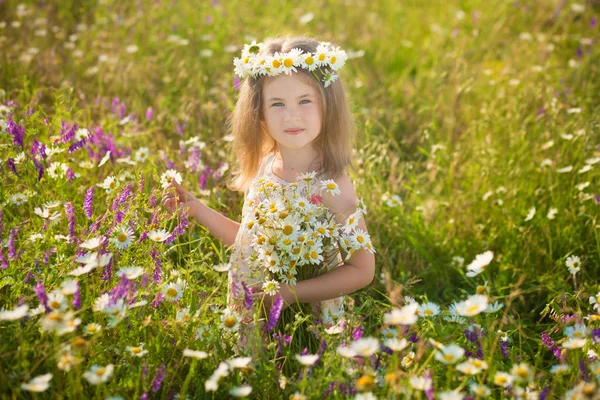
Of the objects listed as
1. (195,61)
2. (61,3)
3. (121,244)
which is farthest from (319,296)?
(61,3)

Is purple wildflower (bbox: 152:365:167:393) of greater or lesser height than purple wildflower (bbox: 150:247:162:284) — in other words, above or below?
below

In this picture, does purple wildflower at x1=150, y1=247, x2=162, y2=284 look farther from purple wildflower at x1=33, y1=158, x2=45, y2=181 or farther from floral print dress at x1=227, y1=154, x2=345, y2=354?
purple wildflower at x1=33, y1=158, x2=45, y2=181

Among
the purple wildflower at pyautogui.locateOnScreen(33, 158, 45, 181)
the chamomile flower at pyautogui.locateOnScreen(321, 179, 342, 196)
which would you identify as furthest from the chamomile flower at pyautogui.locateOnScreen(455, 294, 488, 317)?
the purple wildflower at pyautogui.locateOnScreen(33, 158, 45, 181)

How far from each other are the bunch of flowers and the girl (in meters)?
0.06

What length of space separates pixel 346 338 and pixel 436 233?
1.50 m

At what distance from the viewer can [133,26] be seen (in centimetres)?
491

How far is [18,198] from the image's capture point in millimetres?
2408

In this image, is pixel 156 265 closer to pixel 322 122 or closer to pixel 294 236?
pixel 294 236

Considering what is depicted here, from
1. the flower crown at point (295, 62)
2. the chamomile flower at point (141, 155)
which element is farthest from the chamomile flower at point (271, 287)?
the chamomile flower at point (141, 155)

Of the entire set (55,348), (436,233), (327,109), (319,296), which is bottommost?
(436,233)

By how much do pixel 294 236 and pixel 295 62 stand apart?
2.20 feet

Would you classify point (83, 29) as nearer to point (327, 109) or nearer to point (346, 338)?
point (327, 109)

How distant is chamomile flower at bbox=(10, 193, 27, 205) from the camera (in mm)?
2371

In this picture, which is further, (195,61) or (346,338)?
(195,61)
